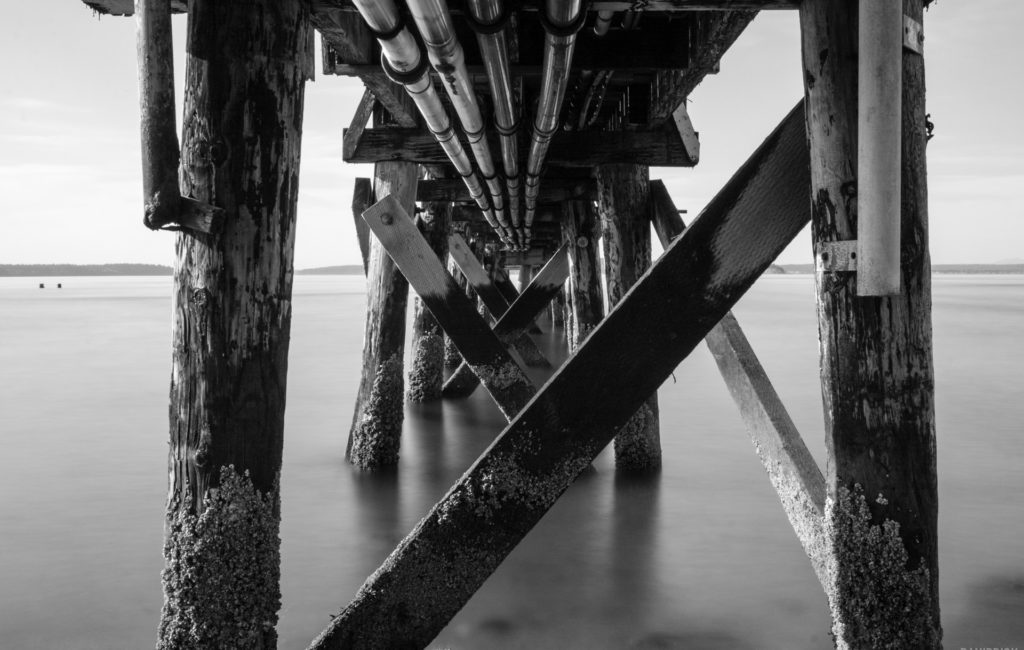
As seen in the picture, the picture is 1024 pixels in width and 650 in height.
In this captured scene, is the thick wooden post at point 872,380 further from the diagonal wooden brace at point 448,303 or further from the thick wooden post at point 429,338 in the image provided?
the thick wooden post at point 429,338

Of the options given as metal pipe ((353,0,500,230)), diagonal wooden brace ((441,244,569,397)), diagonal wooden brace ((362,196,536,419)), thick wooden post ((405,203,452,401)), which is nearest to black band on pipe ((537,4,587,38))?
metal pipe ((353,0,500,230))

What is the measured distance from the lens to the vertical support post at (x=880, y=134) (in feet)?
5.61

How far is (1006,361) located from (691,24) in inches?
568

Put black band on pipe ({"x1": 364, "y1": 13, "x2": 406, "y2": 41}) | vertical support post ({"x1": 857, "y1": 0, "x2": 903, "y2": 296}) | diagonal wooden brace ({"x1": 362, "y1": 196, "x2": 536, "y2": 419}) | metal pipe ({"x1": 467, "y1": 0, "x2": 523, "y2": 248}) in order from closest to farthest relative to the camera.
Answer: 1. vertical support post ({"x1": 857, "y1": 0, "x2": 903, "y2": 296})
2. black band on pipe ({"x1": 364, "y1": 13, "x2": 406, "y2": 41})
3. metal pipe ({"x1": 467, "y1": 0, "x2": 523, "y2": 248})
4. diagonal wooden brace ({"x1": 362, "y1": 196, "x2": 536, "y2": 419})

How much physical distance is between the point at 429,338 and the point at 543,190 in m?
1.88

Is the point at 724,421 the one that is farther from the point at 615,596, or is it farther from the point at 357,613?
the point at 357,613

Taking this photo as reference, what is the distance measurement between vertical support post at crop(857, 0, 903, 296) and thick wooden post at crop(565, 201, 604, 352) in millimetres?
4175

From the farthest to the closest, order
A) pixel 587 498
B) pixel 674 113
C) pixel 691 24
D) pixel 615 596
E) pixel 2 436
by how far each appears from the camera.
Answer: pixel 2 436 < pixel 587 498 < pixel 674 113 < pixel 615 596 < pixel 691 24

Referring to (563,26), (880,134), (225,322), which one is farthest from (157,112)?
(880,134)

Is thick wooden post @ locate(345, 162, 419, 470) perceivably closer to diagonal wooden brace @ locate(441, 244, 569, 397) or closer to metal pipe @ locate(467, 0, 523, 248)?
metal pipe @ locate(467, 0, 523, 248)

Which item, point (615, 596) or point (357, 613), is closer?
point (357, 613)

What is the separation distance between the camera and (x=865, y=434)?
1897 mm

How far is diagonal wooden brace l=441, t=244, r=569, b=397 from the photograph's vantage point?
8211mm

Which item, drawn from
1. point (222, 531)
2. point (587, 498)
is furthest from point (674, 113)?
point (222, 531)
